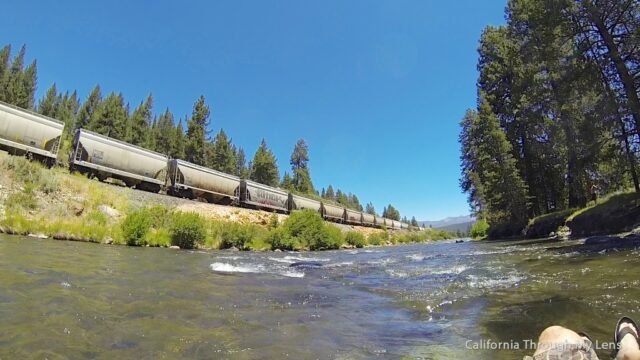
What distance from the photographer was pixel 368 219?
65.1 metres

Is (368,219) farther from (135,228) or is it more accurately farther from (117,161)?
(135,228)

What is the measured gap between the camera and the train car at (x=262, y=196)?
34.1 m

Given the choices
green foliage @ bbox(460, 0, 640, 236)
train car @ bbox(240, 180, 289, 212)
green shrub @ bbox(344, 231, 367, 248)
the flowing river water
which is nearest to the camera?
the flowing river water

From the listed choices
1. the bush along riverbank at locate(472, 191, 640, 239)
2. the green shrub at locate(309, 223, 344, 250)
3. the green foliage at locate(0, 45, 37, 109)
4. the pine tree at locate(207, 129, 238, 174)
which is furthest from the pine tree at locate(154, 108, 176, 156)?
the bush along riverbank at locate(472, 191, 640, 239)

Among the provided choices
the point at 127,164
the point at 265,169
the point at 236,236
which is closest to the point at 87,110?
the point at 265,169

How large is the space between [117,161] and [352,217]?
3891 cm

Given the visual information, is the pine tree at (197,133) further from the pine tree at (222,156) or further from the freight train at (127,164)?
the freight train at (127,164)

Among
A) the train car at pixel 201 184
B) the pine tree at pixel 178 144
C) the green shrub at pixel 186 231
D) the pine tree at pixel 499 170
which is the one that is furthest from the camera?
the pine tree at pixel 178 144

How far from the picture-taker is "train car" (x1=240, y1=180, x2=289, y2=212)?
34.1 metres

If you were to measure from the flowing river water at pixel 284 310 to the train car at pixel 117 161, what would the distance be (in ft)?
49.8

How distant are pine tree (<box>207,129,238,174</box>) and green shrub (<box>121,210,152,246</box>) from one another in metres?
73.2

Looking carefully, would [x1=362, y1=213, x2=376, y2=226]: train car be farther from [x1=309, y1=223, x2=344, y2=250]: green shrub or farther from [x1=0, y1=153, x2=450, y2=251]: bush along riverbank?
[x1=0, y1=153, x2=450, y2=251]: bush along riverbank

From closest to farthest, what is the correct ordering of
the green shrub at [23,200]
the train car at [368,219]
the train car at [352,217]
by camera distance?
the green shrub at [23,200] < the train car at [352,217] < the train car at [368,219]

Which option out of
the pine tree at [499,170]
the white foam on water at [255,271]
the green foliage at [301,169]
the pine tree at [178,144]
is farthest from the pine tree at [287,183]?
A: the white foam on water at [255,271]
